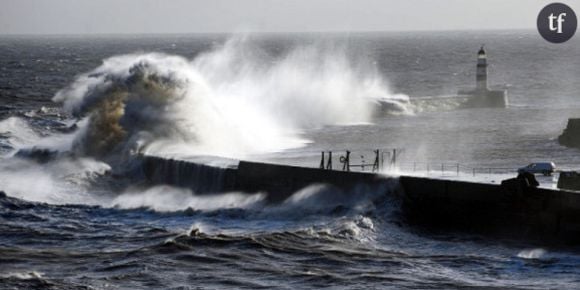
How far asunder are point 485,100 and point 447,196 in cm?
4307

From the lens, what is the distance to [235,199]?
110 feet

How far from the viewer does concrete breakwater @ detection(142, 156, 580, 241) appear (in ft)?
90.4

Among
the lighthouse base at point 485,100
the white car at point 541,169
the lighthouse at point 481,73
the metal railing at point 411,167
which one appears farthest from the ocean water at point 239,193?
the lighthouse at point 481,73

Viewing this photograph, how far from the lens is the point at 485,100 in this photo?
236ft

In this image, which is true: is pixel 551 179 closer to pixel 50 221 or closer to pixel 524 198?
pixel 524 198

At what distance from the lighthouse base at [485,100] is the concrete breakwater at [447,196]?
38920 mm

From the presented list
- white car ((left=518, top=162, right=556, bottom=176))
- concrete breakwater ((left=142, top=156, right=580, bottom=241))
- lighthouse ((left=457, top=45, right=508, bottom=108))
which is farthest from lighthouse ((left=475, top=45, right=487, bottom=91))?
concrete breakwater ((left=142, top=156, right=580, bottom=241))

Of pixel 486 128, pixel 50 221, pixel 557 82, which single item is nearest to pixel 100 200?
pixel 50 221

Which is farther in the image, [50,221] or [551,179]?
[551,179]

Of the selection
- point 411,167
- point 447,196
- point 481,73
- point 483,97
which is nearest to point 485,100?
point 483,97

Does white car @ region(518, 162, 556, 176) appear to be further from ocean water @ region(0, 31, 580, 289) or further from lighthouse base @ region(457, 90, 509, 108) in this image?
lighthouse base @ region(457, 90, 509, 108)

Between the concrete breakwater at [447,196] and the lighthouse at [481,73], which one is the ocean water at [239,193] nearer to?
the concrete breakwater at [447,196]

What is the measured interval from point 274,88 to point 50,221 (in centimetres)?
4151

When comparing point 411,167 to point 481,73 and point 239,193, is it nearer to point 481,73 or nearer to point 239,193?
point 239,193
